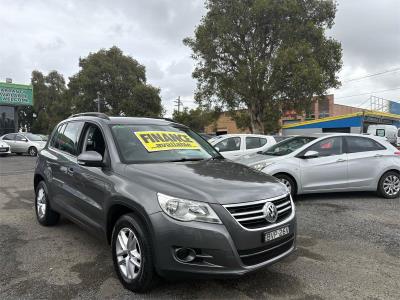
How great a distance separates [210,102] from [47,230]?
802 inches

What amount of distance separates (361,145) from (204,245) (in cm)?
639

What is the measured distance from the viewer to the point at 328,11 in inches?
926

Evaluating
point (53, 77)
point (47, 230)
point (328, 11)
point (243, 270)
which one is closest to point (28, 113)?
point (53, 77)

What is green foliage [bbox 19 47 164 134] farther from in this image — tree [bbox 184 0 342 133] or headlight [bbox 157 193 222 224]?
headlight [bbox 157 193 222 224]

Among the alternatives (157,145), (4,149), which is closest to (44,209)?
(157,145)

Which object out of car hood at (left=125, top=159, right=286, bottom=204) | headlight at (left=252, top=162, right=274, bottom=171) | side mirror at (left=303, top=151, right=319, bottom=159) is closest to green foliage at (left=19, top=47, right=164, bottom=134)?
headlight at (left=252, top=162, right=274, bottom=171)

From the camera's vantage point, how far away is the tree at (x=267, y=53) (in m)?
21.2

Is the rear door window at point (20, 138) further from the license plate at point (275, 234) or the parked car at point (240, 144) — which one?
the license plate at point (275, 234)

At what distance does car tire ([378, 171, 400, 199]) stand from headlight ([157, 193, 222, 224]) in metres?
6.40

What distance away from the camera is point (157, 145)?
168 inches

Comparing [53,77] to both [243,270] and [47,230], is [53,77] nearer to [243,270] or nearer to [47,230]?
[47,230]

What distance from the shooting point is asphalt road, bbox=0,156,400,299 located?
11.4 ft

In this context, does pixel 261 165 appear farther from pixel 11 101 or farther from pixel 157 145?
pixel 11 101

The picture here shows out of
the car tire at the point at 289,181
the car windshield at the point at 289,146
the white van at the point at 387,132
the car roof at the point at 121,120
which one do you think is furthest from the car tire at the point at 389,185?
the white van at the point at 387,132
